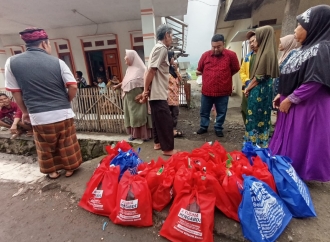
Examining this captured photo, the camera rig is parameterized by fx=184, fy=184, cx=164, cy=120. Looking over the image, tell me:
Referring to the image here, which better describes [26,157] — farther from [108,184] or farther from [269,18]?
[269,18]

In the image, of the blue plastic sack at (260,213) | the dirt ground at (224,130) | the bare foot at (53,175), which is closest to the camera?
the blue plastic sack at (260,213)

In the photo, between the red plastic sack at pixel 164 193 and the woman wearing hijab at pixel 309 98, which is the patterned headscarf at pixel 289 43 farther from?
the red plastic sack at pixel 164 193

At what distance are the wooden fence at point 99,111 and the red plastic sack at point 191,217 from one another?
299cm

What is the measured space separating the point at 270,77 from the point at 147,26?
12.9 feet

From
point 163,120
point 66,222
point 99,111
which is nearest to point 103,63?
point 99,111

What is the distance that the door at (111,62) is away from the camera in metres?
7.89

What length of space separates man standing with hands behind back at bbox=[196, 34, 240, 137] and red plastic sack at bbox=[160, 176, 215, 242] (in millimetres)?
2099

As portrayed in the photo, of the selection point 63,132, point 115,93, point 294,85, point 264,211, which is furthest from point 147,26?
point 264,211

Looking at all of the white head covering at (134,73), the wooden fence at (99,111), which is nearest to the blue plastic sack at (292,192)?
the white head covering at (134,73)

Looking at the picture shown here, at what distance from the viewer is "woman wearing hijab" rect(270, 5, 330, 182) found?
5.19 feet

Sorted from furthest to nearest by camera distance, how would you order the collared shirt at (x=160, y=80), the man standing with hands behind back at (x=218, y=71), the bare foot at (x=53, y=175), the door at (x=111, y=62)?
the door at (x=111, y=62) < the man standing with hands behind back at (x=218, y=71) < the bare foot at (x=53, y=175) < the collared shirt at (x=160, y=80)

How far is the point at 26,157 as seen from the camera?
4230 millimetres

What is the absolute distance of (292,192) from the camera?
149cm

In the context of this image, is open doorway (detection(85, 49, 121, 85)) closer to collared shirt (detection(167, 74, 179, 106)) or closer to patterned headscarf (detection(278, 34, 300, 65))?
collared shirt (detection(167, 74, 179, 106))
